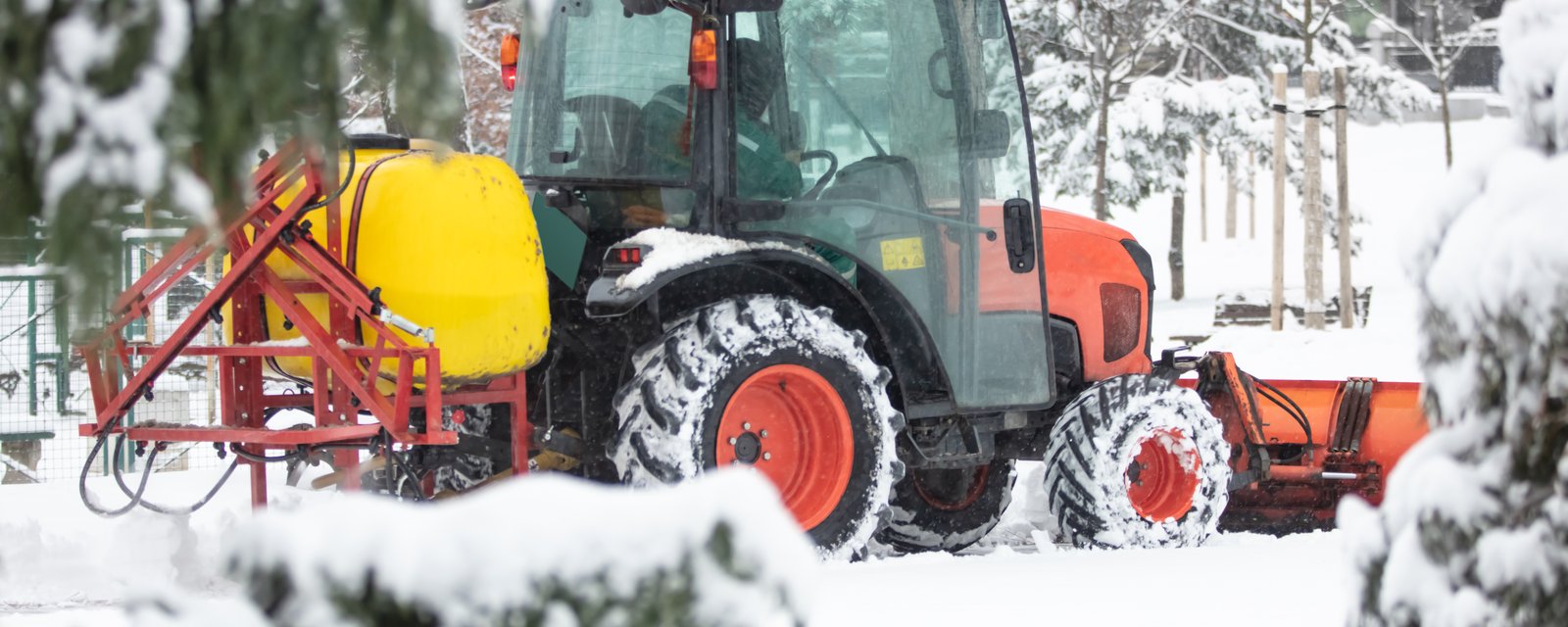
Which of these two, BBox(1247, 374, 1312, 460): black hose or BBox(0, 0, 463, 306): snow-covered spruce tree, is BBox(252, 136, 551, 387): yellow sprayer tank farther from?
BBox(1247, 374, 1312, 460): black hose

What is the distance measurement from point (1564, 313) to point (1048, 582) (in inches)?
122

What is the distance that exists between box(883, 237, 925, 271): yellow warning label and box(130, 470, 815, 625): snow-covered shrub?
4.29 meters

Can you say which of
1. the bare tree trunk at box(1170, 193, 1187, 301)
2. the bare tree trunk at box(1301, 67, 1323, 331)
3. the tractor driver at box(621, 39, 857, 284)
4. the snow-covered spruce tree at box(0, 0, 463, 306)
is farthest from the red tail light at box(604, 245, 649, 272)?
the bare tree trunk at box(1170, 193, 1187, 301)

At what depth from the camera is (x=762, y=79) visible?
5.87 metres

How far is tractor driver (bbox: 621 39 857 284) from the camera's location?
5.83m

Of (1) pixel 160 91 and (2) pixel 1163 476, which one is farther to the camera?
(2) pixel 1163 476

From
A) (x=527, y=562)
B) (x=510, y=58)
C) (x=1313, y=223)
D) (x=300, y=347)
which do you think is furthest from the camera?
(x=1313, y=223)

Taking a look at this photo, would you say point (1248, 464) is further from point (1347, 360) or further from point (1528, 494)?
point (1347, 360)

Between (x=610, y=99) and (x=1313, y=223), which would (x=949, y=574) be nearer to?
(x=610, y=99)

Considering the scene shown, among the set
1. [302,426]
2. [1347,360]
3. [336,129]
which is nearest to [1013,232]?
[302,426]

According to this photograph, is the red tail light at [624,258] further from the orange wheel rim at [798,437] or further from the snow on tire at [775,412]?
the orange wheel rim at [798,437]

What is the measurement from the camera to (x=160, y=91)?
1804 millimetres

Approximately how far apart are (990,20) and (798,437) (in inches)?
72.2

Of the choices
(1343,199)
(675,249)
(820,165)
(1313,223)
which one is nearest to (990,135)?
(820,165)
